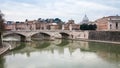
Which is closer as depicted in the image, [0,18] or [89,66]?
[89,66]

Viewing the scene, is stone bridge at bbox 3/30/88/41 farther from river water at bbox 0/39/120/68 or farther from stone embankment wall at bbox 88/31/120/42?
river water at bbox 0/39/120/68

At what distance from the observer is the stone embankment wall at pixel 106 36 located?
34.7 metres

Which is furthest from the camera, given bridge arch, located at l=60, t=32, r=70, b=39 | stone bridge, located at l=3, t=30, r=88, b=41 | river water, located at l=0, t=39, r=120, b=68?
bridge arch, located at l=60, t=32, r=70, b=39

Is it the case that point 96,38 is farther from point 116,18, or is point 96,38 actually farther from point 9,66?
point 9,66

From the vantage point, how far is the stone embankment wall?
34719 millimetres

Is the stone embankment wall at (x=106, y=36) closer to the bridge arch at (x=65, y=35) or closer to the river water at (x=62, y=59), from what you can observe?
the bridge arch at (x=65, y=35)

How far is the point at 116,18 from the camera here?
48500 mm

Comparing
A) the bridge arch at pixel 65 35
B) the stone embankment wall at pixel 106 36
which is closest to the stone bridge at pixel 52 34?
the bridge arch at pixel 65 35

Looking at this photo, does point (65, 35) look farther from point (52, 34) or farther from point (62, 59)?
point (62, 59)

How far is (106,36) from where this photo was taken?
122ft

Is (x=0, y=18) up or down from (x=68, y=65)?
up

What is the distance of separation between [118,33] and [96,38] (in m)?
5.50

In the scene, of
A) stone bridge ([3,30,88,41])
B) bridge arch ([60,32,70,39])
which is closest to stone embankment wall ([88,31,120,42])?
stone bridge ([3,30,88,41])

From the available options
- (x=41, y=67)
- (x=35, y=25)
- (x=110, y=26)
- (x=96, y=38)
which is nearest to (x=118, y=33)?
(x=96, y=38)
